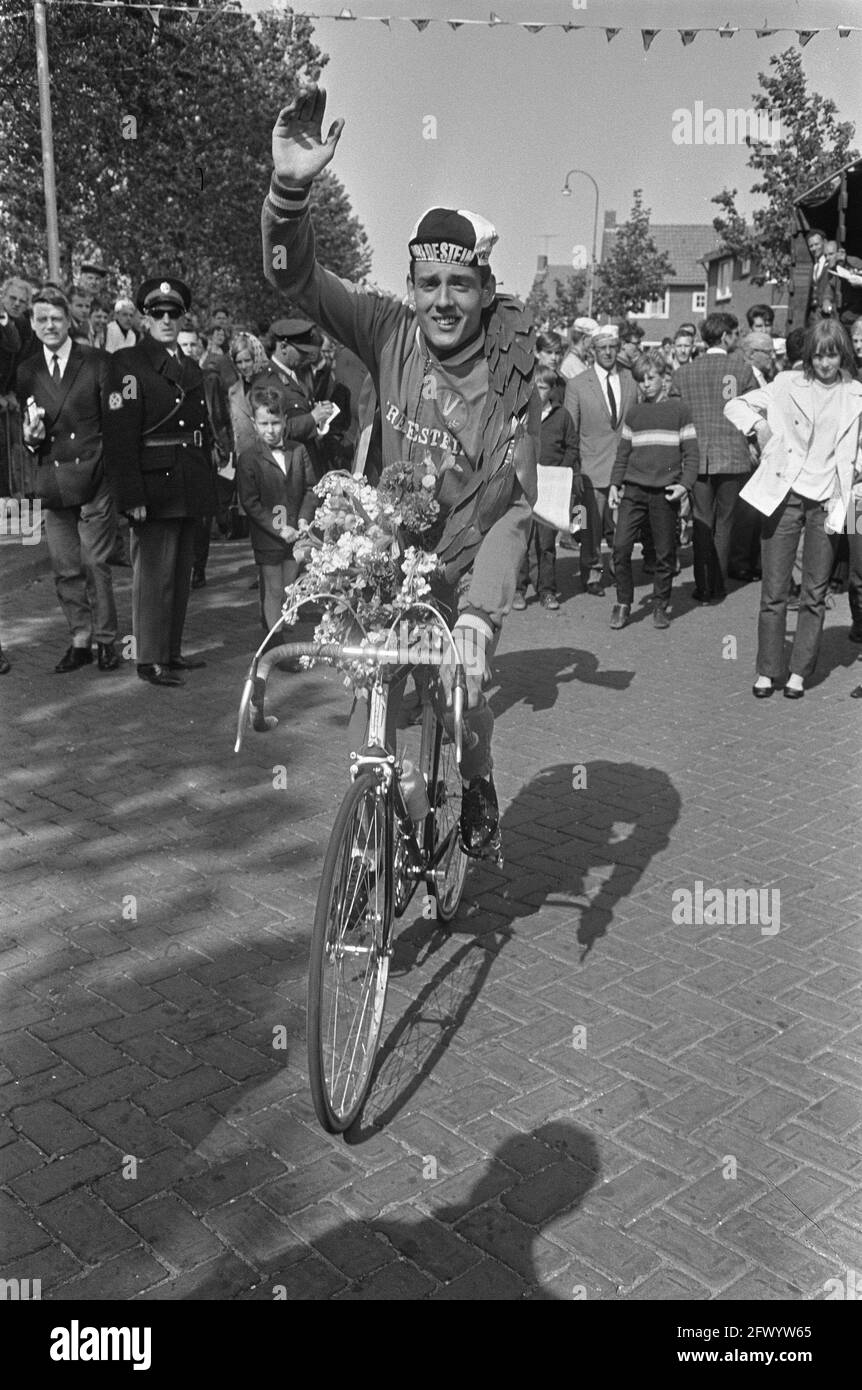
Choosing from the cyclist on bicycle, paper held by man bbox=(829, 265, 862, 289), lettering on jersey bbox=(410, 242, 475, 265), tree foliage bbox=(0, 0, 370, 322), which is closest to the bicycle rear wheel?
the cyclist on bicycle

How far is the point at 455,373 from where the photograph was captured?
4027mm

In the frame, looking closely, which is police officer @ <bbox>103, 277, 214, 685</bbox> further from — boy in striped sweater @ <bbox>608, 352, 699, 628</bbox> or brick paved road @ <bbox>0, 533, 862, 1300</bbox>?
boy in striped sweater @ <bbox>608, 352, 699, 628</bbox>

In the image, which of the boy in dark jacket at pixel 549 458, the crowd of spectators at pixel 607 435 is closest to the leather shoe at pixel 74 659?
the crowd of spectators at pixel 607 435

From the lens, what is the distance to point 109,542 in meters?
8.50

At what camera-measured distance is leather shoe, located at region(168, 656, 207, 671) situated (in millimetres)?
8477

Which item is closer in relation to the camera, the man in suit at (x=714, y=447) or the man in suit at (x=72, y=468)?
the man in suit at (x=72, y=468)

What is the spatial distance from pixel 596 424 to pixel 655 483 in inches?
60.3

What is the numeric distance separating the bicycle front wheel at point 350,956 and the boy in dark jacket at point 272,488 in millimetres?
4818

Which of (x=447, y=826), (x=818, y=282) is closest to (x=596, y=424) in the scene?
(x=818, y=282)

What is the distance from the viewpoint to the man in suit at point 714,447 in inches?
450

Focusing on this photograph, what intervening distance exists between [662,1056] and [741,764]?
3.21 metres

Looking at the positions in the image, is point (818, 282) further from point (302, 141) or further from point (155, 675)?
point (302, 141)

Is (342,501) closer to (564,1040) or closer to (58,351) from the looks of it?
(564,1040)

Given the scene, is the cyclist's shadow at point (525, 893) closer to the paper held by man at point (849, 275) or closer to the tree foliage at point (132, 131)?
the paper held by man at point (849, 275)
